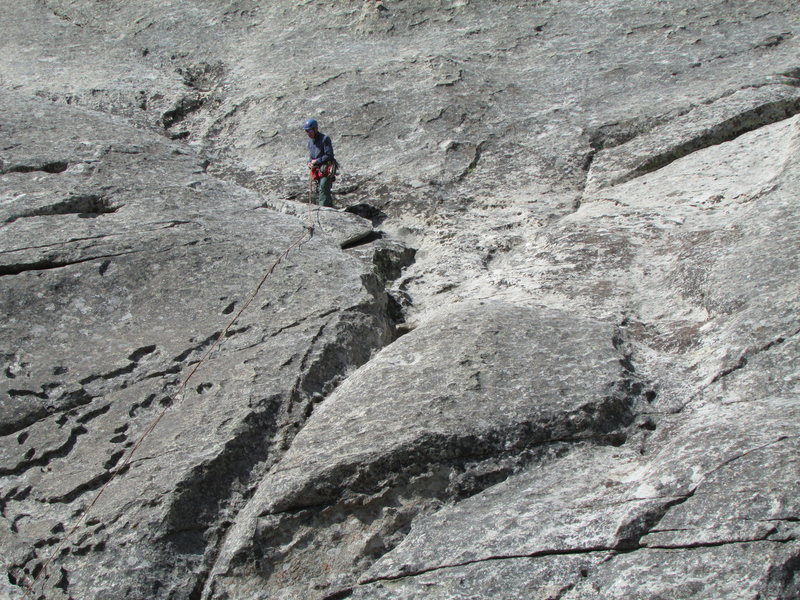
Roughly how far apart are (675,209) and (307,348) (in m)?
4.03

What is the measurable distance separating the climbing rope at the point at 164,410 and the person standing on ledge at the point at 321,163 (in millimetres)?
1499

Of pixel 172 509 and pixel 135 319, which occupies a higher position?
pixel 135 319

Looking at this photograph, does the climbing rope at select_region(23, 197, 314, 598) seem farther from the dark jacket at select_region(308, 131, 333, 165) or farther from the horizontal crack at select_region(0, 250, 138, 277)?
the dark jacket at select_region(308, 131, 333, 165)

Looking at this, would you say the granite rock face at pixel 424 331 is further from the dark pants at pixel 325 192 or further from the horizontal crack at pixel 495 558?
the dark pants at pixel 325 192

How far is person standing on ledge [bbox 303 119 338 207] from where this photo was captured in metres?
10.2

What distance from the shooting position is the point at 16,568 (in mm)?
5344

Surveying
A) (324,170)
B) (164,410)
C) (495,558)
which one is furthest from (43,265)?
(495,558)

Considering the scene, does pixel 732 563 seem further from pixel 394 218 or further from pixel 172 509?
pixel 394 218

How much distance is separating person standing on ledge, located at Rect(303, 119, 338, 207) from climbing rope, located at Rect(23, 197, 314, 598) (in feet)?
4.92

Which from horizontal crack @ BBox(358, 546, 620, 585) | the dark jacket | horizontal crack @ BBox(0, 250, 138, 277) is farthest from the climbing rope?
horizontal crack @ BBox(358, 546, 620, 585)

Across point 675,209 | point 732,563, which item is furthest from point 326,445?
point 675,209

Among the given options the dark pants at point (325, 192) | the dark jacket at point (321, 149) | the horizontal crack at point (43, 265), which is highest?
the dark jacket at point (321, 149)

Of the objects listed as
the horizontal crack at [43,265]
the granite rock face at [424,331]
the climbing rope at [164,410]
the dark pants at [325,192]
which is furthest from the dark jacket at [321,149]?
the horizontal crack at [43,265]

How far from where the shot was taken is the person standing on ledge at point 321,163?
10203 millimetres
